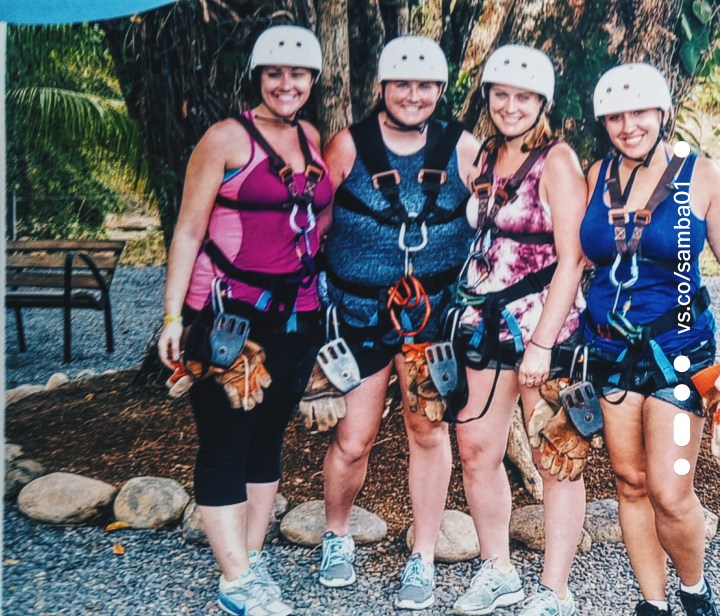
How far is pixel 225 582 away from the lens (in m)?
3.17

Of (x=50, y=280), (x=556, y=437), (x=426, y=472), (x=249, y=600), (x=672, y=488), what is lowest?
(x=249, y=600)

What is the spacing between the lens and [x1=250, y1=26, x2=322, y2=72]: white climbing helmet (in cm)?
306

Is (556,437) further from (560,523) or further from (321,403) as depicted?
(321,403)

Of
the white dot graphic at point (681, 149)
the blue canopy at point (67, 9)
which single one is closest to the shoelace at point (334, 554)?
the white dot graphic at point (681, 149)

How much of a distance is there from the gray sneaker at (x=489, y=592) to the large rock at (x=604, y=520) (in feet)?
1.13

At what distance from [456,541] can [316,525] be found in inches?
21.1

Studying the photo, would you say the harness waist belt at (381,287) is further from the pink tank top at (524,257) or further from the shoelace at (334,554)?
the shoelace at (334,554)

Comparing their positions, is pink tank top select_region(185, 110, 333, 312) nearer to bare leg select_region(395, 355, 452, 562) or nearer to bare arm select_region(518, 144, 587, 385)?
bare leg select_region(395, 355, 452, 562)

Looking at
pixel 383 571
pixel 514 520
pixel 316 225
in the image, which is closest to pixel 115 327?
pixel 316 225

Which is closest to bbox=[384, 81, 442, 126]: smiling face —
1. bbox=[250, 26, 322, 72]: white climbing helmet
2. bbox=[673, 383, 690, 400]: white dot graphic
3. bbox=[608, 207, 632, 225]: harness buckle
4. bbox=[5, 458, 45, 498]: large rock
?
bbox=[250, 26, 322, 72]: white climbing helmet

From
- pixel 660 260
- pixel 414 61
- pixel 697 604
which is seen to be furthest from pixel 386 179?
pixel 697 604

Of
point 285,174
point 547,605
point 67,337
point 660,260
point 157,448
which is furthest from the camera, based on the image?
point 67,337

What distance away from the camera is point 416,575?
3.21 m

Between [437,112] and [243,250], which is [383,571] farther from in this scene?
[437,112]
